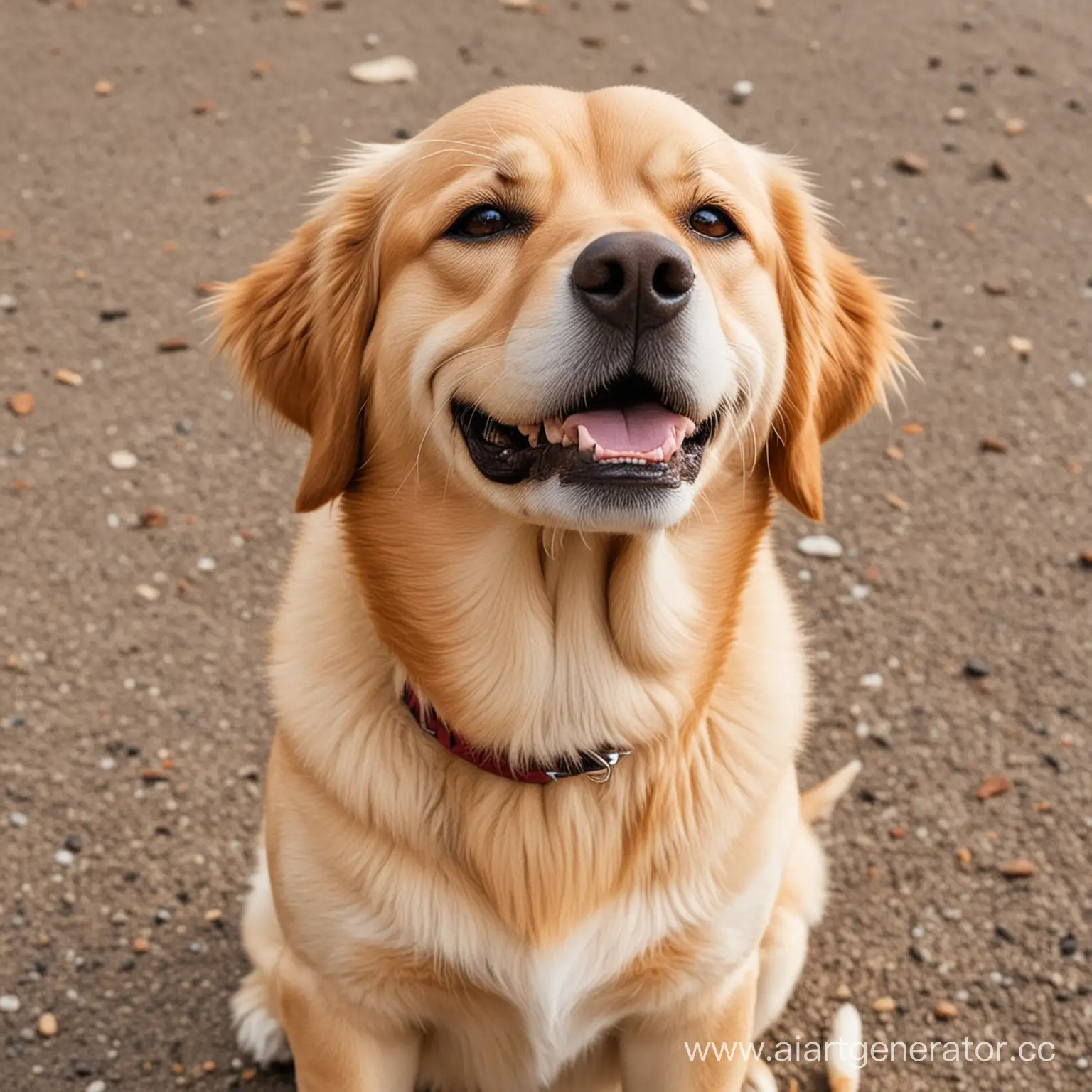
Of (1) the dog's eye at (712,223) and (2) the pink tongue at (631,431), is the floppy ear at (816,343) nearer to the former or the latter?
(1) the dog's eye at (712,223)

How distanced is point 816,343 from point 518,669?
848mm

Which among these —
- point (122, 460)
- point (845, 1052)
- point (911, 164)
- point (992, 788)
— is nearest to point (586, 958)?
point (845, 1052)

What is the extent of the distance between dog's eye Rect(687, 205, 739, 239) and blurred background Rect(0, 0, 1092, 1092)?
179cm

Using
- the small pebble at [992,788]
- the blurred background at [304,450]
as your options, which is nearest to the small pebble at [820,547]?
the blurred background at [304,450]

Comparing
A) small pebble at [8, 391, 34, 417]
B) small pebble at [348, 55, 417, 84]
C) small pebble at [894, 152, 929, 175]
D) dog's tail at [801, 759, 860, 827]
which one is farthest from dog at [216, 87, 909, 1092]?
small pebble at [348, 55, 417, 84]

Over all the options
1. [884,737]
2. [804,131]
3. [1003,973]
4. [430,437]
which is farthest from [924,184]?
[430,437]

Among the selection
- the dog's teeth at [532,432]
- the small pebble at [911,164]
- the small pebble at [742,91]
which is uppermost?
the dog's teeth at [532,432]

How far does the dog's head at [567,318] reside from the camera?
2.04 m

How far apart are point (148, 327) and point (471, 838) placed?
332 centimetres

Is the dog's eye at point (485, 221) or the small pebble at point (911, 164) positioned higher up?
the dog's eye at point (485, 221)

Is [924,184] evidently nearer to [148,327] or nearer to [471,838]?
[148,327]

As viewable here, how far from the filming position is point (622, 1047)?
254cm

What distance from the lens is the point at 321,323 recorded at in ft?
8.15

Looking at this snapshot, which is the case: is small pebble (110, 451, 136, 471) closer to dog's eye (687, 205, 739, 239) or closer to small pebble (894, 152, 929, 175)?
dog's eye (687, 205, 739, 239)
